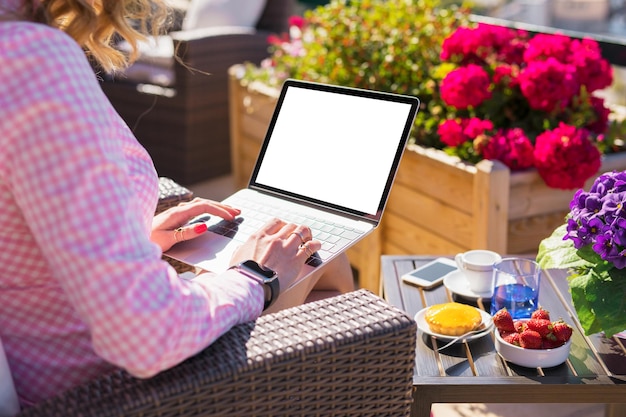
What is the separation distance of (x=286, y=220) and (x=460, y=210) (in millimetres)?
1031

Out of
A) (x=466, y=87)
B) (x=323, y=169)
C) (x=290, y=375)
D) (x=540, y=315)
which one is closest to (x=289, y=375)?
(x=290, y=375)

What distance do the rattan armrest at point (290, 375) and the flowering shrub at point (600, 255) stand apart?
1.33 feet

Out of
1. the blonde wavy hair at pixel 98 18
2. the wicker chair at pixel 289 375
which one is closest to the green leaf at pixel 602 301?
the wicker chair at pixel 289 375

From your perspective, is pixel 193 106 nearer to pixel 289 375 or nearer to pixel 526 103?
pixel 526 103

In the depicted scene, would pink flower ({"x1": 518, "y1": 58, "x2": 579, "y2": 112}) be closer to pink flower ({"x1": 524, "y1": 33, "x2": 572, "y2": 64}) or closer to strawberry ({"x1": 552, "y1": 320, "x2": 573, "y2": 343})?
pink flower ({"x1": 524, "y1": 33, "x2": 572, "y2": 64})

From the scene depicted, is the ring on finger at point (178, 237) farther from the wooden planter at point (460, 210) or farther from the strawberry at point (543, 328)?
the wooden planter at point (460, 210)

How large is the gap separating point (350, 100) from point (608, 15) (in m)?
2.11

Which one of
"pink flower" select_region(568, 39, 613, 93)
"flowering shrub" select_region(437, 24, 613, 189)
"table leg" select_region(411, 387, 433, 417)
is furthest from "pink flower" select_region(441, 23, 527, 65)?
"table leg" select_region(411, 387, 433, 417)

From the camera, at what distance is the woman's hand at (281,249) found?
1317 millimetres

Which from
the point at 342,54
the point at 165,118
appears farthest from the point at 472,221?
the point at 165,118

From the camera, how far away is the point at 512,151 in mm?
2488

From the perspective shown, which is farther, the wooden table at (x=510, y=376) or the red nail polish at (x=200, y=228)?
the red nail polish at (x=200, y=228)

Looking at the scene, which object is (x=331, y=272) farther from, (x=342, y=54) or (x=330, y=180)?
(x=342, y=54)

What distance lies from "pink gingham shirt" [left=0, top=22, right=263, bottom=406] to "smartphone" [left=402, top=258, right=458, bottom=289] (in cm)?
84
